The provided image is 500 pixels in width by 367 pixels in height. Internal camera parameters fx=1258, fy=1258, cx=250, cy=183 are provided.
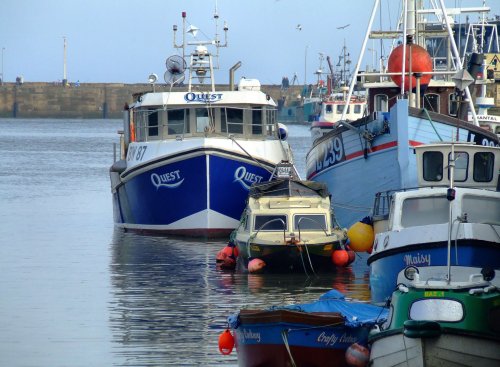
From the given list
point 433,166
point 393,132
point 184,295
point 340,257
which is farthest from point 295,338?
point 393,132

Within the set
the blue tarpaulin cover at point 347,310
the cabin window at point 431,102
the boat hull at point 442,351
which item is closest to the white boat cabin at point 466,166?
the blue tarpaulin cover at point 347,310

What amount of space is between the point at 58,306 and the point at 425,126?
9.23 meters

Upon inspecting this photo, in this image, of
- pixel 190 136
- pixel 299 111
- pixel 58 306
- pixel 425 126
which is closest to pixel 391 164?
pixel 425 126

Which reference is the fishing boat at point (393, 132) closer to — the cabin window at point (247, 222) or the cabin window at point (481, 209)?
the cabin window at point (247, 222)

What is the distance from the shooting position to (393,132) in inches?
1064

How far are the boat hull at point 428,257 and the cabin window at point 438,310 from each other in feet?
10.2

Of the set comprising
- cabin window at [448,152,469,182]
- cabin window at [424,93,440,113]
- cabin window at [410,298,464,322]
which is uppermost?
cabin window at [424,93,440,113]

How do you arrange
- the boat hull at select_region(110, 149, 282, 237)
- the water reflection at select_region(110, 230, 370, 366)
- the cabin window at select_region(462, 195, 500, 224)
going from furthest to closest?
1. the boat hull at select_region(110, 149, 282, 237)
2. the cabin window at select_region(462, 195, 500, 224)
3. the water reflection at select_region(110, 230, 370, 366)

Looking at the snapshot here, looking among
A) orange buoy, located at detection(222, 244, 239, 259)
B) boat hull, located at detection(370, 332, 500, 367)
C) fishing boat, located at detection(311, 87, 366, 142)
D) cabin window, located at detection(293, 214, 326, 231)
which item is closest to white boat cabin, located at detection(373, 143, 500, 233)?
cabin window, located at detection(293, 214, 326, 231)

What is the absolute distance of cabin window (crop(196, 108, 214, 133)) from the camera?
32031 mm

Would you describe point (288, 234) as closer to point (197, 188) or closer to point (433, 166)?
point (433, 166)

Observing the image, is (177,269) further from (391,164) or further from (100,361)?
(100,361)

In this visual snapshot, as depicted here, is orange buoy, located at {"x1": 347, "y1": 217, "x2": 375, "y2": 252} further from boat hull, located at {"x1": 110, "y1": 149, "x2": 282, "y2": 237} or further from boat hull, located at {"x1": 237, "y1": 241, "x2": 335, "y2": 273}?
boat hull, located at {"x1": 110, "y1": 149, "x2": 282, "y2": 237}

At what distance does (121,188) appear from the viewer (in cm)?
3338
